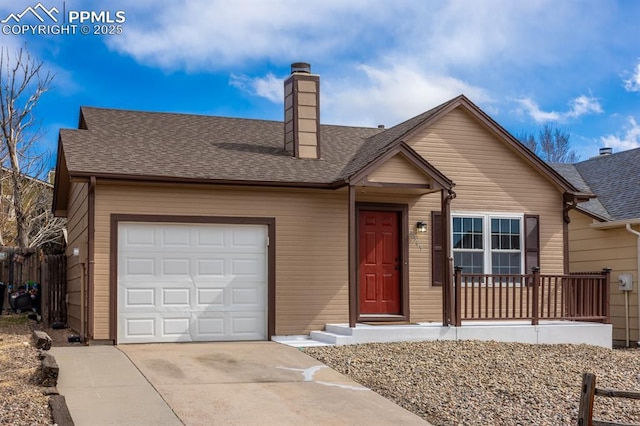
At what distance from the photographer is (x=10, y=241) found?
92.7 ft

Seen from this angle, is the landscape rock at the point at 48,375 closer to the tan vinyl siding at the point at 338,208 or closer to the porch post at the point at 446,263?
the tan vinyl siding at the point at 338,208

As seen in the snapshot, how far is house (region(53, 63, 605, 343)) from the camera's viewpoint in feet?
42.1

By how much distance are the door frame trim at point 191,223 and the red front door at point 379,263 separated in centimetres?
169

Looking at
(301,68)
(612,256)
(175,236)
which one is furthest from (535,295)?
(175,236)

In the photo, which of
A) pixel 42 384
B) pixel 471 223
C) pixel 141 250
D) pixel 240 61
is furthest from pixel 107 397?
pixel 240 61

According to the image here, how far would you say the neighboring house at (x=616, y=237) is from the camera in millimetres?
16000

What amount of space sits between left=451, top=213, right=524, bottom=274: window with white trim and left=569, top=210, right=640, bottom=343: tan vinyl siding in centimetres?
253

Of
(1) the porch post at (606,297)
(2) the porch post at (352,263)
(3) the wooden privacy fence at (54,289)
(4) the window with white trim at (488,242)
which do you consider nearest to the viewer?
(2) the porch post at (352,263)

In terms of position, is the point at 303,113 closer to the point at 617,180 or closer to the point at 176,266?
the point at 176,266

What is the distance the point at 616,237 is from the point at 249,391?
1040 centimetres

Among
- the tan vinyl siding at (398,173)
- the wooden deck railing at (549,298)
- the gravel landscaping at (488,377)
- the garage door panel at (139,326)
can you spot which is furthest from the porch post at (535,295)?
the garage door panel at (139,326)

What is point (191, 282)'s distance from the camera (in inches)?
517

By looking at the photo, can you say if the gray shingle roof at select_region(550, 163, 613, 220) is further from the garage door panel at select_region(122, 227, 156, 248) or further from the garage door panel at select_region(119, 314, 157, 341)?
the garage door panel at select_region(119, 314, 157, 341)

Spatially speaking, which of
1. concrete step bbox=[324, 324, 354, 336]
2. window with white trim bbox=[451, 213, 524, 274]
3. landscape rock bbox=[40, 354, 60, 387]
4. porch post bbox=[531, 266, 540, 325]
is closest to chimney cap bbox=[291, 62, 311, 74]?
window with white trim bbox=[451, 213, 524, 274]
